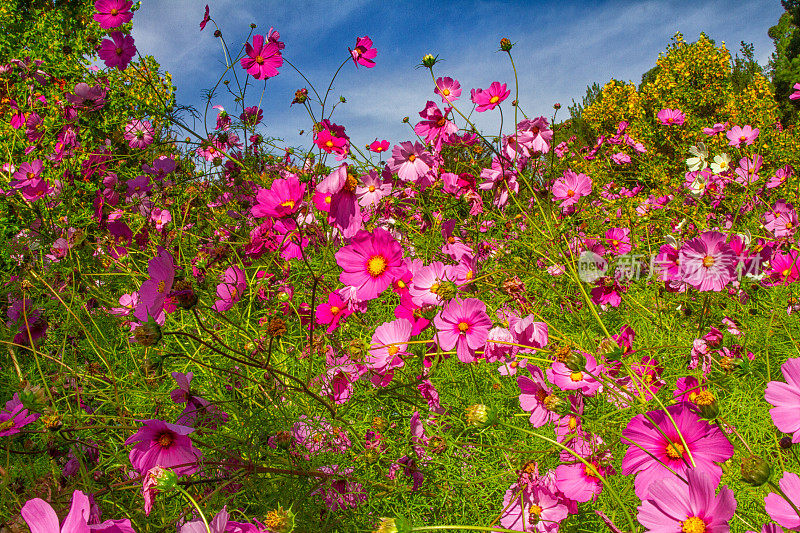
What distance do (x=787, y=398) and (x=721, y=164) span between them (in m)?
1.28

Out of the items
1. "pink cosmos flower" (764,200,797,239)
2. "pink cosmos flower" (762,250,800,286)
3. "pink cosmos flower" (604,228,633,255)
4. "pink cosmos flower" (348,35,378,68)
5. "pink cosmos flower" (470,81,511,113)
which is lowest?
"pink cosmos flower" (762,250,800,286)

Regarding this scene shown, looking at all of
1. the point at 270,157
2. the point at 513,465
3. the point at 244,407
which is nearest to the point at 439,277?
the point at 513,465

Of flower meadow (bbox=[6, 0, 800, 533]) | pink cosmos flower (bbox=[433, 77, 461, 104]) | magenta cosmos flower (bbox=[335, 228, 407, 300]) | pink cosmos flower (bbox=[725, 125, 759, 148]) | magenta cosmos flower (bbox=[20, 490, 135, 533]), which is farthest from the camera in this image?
pink cosmos flower (bbox=[725, 125, 759, 148])

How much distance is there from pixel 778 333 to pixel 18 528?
4.36 feet

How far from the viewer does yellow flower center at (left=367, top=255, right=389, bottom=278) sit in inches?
26.2

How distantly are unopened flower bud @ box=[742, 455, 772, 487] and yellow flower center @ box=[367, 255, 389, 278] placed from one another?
454mm

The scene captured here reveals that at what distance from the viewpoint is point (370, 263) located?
67 cm

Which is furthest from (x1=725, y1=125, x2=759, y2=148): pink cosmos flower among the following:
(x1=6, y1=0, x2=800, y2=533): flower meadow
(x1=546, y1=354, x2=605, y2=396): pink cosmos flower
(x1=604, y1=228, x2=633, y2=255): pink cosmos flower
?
(x1=546, y1=354, x2=605, y2=396): pink cosmos flower

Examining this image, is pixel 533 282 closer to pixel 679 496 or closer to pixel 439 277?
pixel 439 277

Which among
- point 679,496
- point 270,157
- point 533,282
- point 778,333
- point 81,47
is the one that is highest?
point 81,47

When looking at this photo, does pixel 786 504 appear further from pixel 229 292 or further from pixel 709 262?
pixel 229 292

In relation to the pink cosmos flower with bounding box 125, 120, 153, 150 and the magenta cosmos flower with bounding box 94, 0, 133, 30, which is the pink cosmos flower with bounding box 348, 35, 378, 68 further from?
the pink cosmos flower with bounding box 125, 120, 153, 150

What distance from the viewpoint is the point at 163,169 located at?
4.70 ft

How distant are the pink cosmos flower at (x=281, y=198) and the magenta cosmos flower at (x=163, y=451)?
31 cm
